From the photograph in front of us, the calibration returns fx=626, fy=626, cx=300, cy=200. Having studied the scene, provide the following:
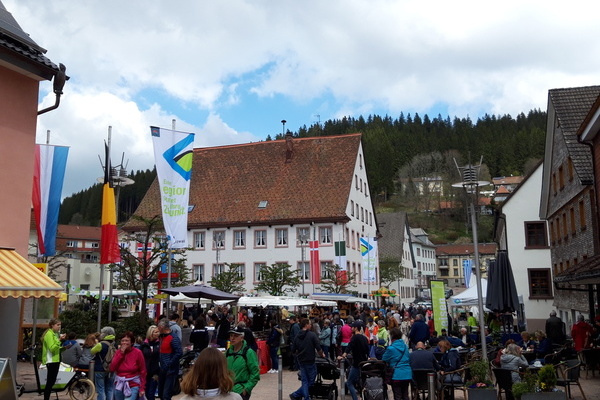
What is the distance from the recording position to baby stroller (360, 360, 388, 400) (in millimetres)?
10883

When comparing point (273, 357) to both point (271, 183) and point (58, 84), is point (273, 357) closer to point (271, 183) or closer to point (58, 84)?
point (58, 84)

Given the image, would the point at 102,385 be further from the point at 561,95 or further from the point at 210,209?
the point at 210,209

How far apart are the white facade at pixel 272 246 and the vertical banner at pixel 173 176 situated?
27511mm

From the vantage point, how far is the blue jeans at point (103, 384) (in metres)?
11.7

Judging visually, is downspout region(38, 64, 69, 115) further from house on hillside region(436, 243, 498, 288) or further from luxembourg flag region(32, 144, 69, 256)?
house on hillside region(436, 243, 498, 288)

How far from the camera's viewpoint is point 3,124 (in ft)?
38.1

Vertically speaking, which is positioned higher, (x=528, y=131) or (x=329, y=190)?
(x=528, y=131)

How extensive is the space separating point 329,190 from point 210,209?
10481mm

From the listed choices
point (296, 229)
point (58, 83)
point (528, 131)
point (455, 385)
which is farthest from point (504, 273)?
point (528, 131)

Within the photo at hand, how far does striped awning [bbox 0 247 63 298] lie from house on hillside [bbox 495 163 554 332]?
104ft

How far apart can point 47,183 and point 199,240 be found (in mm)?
36703

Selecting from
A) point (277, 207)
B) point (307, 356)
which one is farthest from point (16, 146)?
point (277, 207)

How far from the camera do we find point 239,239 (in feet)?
169

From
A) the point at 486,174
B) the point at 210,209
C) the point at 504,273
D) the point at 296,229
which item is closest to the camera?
the point at 504,273
